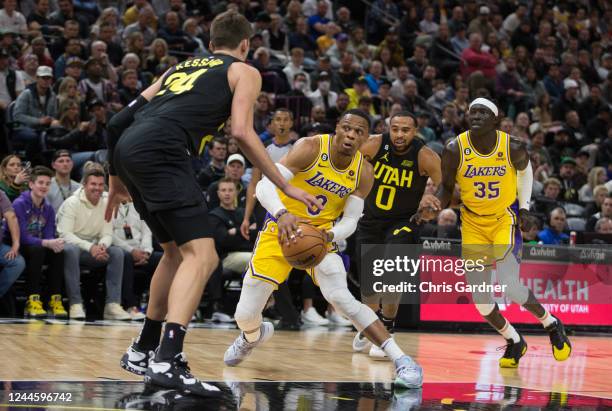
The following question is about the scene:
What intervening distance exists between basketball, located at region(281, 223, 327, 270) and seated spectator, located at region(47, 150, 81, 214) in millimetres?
5493

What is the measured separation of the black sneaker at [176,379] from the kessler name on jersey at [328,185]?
196 centimetres

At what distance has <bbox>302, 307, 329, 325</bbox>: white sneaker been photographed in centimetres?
1091

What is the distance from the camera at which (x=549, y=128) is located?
680 inches

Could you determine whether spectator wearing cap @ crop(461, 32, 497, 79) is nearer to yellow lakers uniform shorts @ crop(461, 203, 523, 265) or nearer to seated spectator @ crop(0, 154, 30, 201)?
seated spectator @ crop(0, 154, 30, 201)

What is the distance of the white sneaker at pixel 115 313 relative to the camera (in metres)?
10.0

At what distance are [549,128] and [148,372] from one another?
13.6 meters

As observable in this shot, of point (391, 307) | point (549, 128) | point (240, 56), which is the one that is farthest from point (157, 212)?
point (549, 128)

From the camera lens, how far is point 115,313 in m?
10.1

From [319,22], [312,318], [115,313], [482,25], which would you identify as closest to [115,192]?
[115,313]

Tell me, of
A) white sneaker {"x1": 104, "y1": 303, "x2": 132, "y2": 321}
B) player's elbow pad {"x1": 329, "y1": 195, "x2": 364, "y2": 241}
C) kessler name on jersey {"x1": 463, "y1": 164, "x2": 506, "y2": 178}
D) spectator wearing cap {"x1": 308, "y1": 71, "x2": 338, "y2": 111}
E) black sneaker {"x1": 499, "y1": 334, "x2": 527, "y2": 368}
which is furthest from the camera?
spectator wearing cap {"x1": 308, "y1": 71, "x2": 338, "y2": 111}

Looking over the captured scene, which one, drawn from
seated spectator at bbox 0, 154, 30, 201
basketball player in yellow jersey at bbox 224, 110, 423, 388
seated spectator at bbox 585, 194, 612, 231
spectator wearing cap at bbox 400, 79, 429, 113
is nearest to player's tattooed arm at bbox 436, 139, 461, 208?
basketball player in yellow jersey at bbox 224, 110, 423, 388

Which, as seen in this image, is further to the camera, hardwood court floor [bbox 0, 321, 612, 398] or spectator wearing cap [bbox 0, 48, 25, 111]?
spectator wearing cap [bbox 0, 48, 25, 111]

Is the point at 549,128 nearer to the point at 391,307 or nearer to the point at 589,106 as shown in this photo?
the point at 589,106

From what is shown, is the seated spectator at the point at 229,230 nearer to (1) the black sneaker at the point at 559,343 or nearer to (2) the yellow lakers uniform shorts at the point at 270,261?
(1) the black sneaker at the point at 559,343
